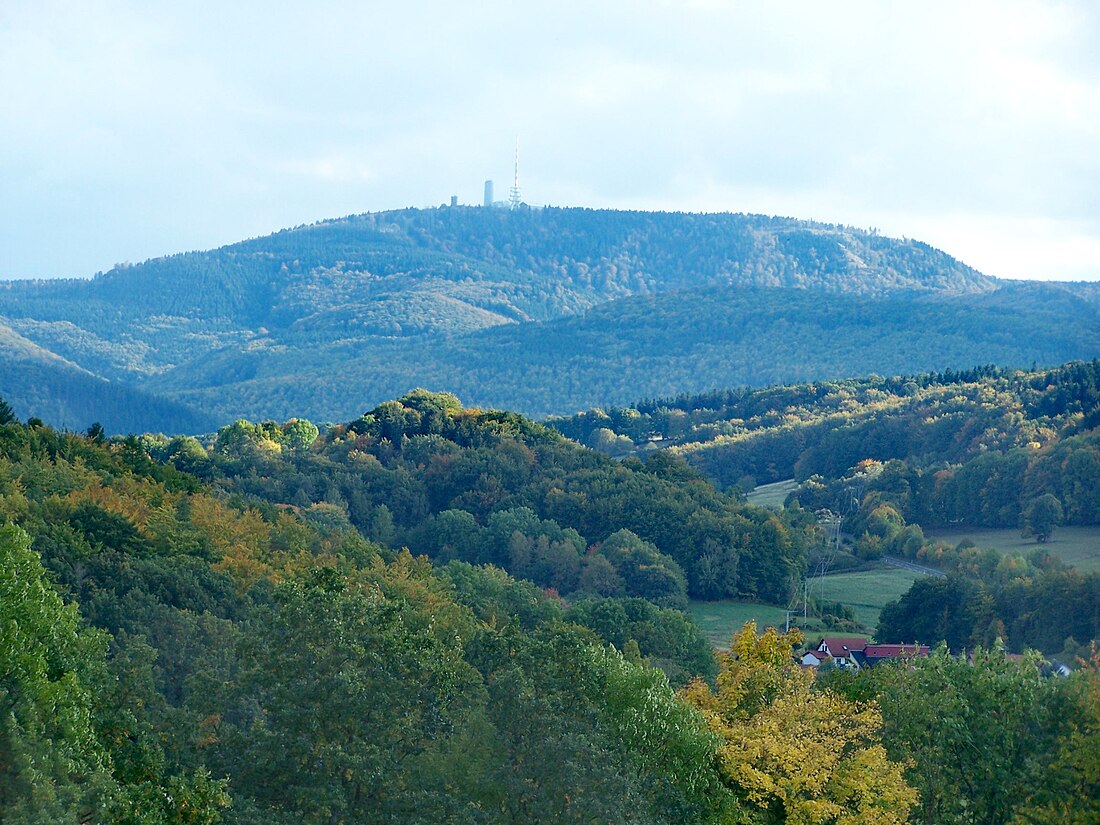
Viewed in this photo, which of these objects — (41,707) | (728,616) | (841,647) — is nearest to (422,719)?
(41,707)

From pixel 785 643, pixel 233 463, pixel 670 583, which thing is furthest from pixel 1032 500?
pixel 785 643

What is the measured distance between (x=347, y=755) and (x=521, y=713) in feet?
12.9

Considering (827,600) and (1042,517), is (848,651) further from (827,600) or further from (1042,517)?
(1042,517)

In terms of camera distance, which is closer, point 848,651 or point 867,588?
point 848,651

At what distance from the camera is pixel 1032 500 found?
117 metres

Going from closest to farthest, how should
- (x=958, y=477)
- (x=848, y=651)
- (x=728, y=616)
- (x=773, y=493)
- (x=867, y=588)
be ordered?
1. (x=848, y=651)
2. (x=728, y=616)
3. (x=867, y=588)
4. (x=958, y=477)
5. (x=773, y=493)

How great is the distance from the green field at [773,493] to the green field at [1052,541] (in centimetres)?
2743

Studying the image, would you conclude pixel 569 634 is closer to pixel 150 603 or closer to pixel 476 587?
pixel 150 603

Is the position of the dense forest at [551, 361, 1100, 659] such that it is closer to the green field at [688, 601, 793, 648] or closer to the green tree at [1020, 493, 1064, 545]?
the green tree at [1020, 493, 1064, 545]

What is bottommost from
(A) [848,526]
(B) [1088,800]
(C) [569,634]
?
(A) [848,526]

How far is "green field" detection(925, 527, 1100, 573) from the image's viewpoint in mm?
102438

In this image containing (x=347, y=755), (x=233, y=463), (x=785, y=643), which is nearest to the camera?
(x=347, y=755)

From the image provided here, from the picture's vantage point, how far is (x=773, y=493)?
15862 centimetres

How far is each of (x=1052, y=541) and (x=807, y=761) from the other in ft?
271
